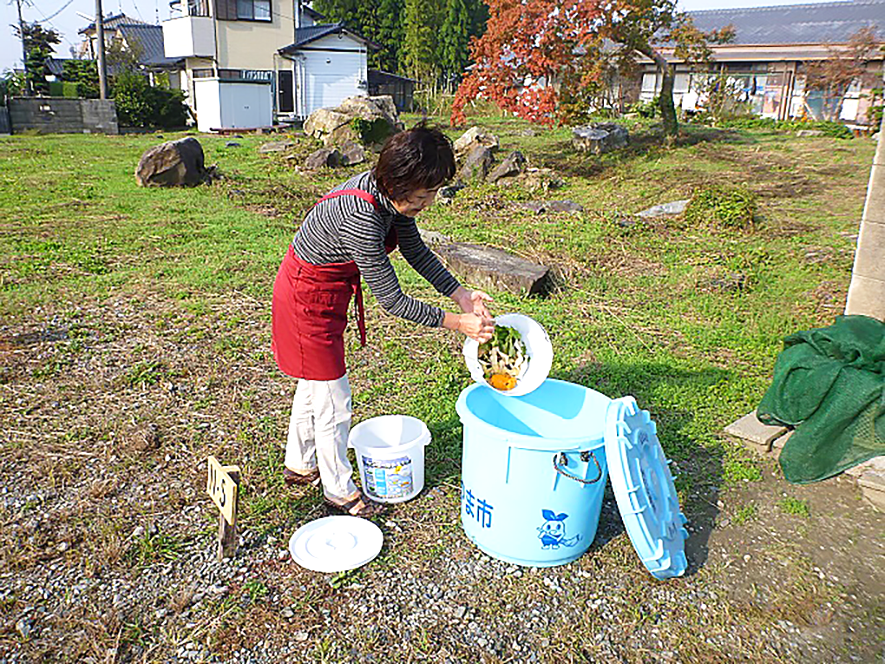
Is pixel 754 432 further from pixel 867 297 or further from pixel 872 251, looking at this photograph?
pixel 872 251

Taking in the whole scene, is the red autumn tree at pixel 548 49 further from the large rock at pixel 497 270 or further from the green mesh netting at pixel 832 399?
the green mesh netting at pixel 832 399

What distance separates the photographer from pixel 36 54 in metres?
24.0

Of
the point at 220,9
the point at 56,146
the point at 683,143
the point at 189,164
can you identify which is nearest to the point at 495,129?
the point at 683,143

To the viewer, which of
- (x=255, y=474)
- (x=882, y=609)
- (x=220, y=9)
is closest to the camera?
(x=882, y=609)

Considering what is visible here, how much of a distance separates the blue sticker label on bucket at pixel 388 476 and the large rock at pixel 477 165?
7.86m

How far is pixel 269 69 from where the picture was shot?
2291 cm

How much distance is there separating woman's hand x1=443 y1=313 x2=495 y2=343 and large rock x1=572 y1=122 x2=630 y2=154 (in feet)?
33.0

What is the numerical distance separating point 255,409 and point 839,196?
25.2 ft

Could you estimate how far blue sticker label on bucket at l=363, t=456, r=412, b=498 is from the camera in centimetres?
270

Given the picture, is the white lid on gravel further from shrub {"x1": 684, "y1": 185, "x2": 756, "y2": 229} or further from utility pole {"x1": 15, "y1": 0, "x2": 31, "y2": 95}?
utility pole {"x1": 15, "y1": 0, "x2": 31, "y2": 95}

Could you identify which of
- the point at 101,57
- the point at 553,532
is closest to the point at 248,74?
the point at 101,57

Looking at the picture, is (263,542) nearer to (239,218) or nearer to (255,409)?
(255,409)

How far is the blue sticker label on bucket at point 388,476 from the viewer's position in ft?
8.85

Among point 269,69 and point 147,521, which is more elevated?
point 269,69
